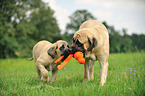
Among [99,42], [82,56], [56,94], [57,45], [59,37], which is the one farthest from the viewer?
[59,37]

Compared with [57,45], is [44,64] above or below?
below

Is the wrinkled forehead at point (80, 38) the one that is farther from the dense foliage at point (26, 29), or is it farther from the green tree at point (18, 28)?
the green tree at point (18, 28)

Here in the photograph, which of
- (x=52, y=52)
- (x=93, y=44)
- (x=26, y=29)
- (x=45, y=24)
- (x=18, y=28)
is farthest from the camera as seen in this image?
(x=45, y=24)

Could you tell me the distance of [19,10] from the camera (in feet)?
79.7

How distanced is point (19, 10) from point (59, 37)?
1340 cm

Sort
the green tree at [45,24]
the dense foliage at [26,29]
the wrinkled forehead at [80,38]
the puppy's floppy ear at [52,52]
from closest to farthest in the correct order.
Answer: the wrinkled forehead at [80,38], the puppy's floppy ear at [52,52], the dense foliage at [26,29], the green tree at [45,24]

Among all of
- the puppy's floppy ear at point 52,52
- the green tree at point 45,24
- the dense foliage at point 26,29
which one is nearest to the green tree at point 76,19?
the dense foliage at point 26,29

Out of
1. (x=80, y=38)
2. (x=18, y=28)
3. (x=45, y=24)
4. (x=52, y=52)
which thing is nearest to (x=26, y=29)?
(x=18, y=28)

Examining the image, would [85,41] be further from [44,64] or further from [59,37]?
[59,37]

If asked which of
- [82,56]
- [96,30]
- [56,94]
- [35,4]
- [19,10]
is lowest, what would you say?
[56,94]

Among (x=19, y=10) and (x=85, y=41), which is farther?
(x=19, y=10)

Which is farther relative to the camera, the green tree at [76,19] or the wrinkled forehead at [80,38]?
the green tree at [76,19]

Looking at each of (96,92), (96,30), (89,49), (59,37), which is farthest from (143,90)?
(59,37)

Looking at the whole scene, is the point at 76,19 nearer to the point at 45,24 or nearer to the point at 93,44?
the point at 45,24
